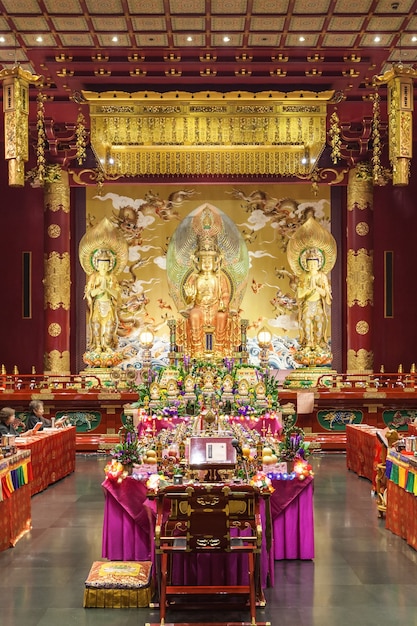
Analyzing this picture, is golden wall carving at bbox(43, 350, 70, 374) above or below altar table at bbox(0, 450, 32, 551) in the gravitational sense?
above

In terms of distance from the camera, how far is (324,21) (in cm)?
909

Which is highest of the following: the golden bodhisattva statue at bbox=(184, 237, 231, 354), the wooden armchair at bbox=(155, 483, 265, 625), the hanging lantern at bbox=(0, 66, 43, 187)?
the hanging lantern at bbox=(0, 66, 43, 187)

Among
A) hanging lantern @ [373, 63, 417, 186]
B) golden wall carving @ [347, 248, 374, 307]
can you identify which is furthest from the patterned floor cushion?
golden wall carving @ [347, 248, 374, 307]

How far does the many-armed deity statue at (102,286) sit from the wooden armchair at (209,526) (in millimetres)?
7768

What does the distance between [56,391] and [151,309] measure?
2.93m

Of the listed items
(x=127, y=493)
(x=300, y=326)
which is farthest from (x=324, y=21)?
(x=127, y=493)

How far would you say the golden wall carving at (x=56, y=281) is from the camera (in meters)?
12.2

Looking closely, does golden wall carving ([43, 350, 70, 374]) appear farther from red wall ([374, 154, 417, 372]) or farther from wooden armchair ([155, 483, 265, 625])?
wooden armchair ([155, 483, 265, 625])

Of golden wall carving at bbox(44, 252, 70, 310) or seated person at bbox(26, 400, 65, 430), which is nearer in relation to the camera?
seated person at bbox(26, 400, 65, 430)

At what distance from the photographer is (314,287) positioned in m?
11.5

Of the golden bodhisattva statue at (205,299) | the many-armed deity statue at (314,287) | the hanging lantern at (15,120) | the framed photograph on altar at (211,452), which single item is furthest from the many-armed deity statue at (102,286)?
the framed photograph on altar at (211,452)

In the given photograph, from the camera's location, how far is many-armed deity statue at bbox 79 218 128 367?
11625 millimetres

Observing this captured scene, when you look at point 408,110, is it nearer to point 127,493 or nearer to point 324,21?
point 324,21

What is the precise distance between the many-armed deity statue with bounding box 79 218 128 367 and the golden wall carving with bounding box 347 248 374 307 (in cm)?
335
